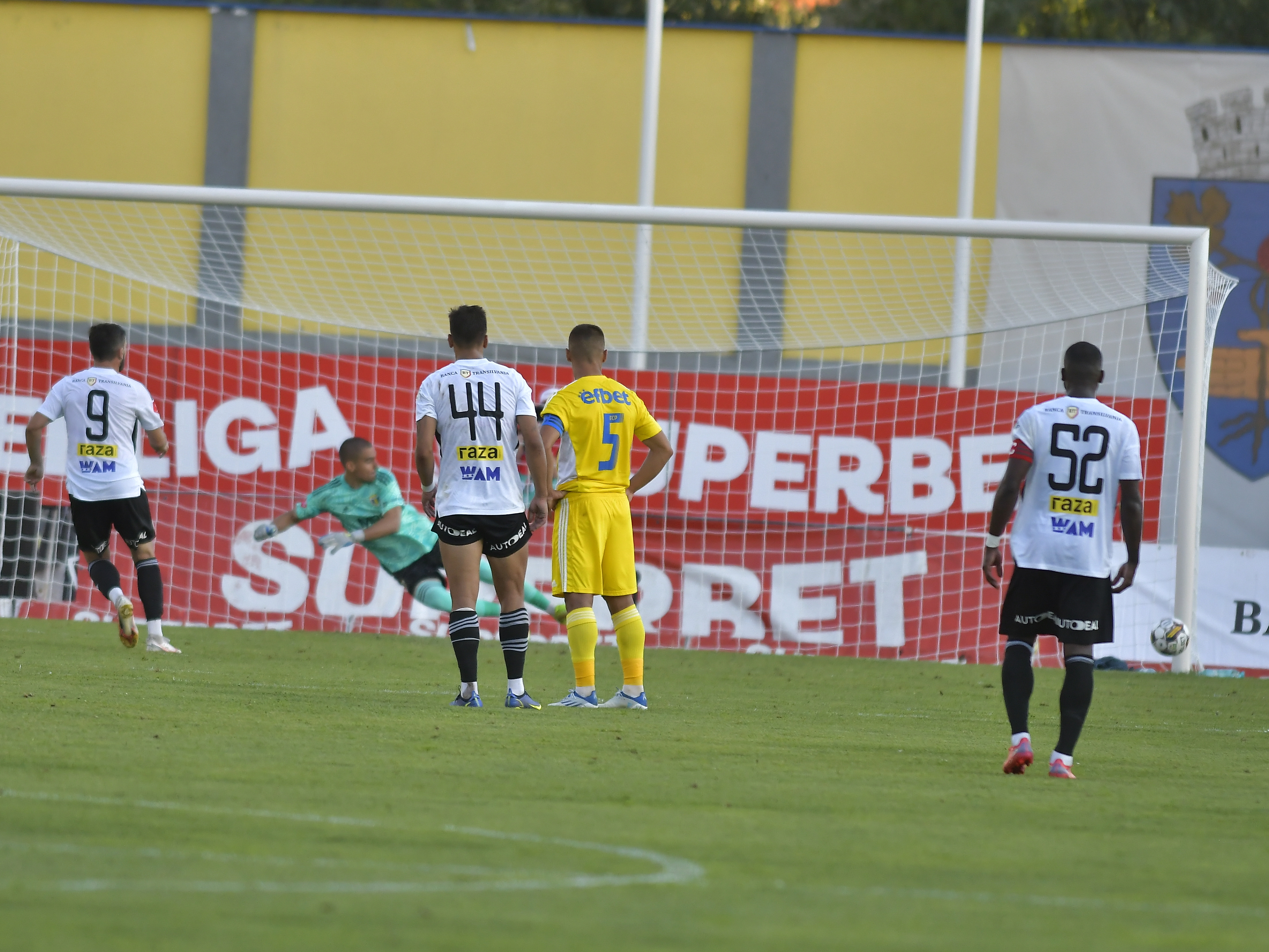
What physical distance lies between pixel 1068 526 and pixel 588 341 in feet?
8.32

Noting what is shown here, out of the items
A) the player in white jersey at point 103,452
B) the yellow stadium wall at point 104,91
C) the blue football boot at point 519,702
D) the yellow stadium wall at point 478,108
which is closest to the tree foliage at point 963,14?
the yellow stadium wall at point 104,91

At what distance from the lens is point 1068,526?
250 inches

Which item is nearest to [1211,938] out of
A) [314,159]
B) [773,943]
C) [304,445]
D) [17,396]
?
[773,943]

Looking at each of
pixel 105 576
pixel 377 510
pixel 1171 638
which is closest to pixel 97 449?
pixel 105 576

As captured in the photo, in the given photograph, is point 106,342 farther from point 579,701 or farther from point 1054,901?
point 1054,901

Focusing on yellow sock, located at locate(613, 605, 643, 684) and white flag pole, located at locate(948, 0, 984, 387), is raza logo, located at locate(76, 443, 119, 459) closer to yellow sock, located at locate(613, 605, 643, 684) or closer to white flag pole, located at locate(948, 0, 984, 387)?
yellow sock, located at locate(613, 605, 643, 684)

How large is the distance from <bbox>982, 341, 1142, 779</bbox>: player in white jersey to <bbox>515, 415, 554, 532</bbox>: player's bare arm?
217 centimetres

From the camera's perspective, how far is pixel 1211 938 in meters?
3.50

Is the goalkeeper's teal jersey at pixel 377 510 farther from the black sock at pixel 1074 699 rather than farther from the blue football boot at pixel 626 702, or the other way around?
the black sock at pixel 1074 699

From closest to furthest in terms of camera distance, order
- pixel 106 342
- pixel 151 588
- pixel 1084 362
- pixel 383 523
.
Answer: pixel 1084 362
pixel 106 342
pixel 151 588
pixel 383 523

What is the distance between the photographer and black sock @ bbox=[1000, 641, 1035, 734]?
6266mm

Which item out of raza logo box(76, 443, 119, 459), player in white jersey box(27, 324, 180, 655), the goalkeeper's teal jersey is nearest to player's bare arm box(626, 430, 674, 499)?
player in white jersey box(27, 324, 180, 655)

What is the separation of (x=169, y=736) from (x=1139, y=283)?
10.0 m

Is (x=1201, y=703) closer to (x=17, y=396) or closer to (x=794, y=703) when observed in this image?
(x=794, y=703)
